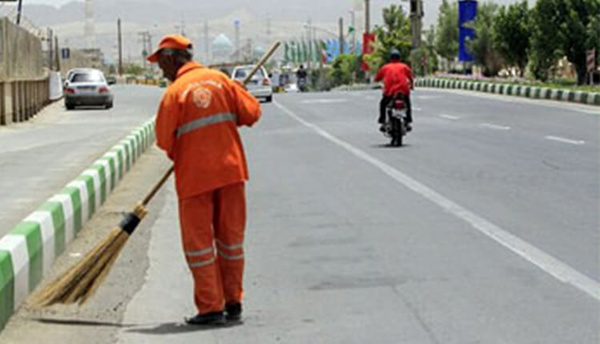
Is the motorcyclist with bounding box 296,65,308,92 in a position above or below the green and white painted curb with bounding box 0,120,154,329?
below

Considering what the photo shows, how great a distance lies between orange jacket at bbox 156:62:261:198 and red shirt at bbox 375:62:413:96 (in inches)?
555

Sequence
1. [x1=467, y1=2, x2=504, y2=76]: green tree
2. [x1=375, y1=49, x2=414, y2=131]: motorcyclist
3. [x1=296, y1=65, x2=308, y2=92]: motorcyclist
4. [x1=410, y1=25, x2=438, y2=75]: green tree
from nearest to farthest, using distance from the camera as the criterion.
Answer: [x1=375, y1=49, x2=414, y2=131]: motorcyclist < [x1=296, y1=65, x2=308, y2=92]: motorcyclist < [x1=467, y1=2, x2=504, y2=76]: green tree < [x1=410, y1=25, x2=438, y2=75]: green tree

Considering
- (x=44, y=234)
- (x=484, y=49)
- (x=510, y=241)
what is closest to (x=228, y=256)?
(x=44, y=234)

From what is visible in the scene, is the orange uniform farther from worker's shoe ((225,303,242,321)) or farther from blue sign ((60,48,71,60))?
blue sign ((60,48,71,60))

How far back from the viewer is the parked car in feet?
155

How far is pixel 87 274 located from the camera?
777cm

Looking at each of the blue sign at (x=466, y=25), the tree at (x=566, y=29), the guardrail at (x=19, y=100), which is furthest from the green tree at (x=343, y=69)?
the guardrail at (x=19, y=100)

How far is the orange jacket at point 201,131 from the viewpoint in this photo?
23.4 feet

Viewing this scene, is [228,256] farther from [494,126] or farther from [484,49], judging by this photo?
[484,49]

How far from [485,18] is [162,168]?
6904 cm

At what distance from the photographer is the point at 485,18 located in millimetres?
85812

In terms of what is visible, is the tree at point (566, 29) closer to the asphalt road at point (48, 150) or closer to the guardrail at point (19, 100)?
the asphalt road at point (48, 150)

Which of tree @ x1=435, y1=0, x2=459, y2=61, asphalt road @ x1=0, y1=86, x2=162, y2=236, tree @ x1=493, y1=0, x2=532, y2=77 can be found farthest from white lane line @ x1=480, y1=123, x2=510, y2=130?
tree @ x1=435, y1=0, x2=459, y2=61

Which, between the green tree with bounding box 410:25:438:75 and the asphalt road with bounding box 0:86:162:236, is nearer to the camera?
the asphalt road with bounding box 0:86:162:236
